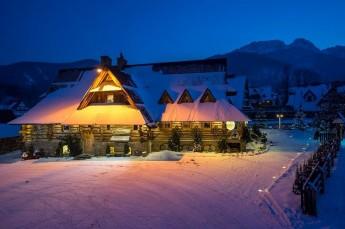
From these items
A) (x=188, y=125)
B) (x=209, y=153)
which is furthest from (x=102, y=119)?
(x=209, y=153)

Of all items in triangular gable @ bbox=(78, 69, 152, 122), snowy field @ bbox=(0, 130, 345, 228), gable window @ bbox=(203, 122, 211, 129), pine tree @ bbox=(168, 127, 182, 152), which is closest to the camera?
snowy field @ bbox=(0, 130, 345, 228)

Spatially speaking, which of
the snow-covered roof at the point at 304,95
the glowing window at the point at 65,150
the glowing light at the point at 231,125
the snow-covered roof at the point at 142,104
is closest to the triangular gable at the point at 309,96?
the snow-covered roof at the point at 304,95

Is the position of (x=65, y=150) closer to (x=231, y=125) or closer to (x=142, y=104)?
(x=142, y=104)

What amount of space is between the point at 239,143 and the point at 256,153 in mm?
1653

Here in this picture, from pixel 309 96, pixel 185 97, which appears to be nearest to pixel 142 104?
pixel 185 97

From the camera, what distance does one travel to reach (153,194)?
13.7 metres

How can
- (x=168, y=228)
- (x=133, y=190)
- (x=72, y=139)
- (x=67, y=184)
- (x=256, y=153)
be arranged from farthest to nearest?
(x=72, y=139), (x=256, y=153), (x=67, y=184), (x=133, y=190), (x=168, y=228)

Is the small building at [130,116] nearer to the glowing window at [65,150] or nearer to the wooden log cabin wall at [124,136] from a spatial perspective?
the wooden log cabin wall at [124,136]

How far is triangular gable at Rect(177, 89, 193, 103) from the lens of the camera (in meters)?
28.0

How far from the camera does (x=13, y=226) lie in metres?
10.2

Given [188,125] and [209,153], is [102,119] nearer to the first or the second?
[188,125]

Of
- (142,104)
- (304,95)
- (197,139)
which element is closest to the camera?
(197,139)

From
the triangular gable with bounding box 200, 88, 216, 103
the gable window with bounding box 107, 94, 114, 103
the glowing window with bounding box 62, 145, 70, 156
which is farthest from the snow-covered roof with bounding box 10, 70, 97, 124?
the triangular gable with bounding box 200, 88, 216, 103

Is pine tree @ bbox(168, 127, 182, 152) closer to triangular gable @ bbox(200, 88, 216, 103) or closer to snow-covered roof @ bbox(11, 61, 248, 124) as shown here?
snow-covered roof @ bbox(11, 61, 248, 124)
